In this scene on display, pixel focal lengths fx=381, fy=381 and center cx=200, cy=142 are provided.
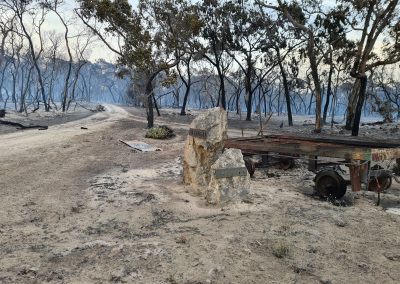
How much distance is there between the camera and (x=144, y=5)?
78.1 ft

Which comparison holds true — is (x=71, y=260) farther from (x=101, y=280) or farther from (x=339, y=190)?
(x=339, y=190)

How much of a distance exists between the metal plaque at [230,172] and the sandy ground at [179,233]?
56 centimetres

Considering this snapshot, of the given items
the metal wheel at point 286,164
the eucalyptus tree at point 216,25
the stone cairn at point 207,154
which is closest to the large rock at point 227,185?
the stone cairn at point 207,154

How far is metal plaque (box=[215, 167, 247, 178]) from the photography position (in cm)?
677

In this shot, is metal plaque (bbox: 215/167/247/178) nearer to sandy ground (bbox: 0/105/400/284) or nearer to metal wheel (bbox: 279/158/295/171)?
sandy ground (bbox: 0/105/400/284)

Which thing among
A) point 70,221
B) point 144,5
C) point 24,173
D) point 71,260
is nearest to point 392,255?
point 71,260

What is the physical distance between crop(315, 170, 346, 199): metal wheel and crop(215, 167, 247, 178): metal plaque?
169cm

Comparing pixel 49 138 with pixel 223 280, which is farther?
pixel 49 138

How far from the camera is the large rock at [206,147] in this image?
786cm

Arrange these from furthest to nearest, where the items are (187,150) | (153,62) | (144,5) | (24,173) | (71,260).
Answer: (144,5)
(153,62)
(24,173)
(187,150)
(71,260)

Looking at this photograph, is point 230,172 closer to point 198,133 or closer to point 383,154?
point 198,133

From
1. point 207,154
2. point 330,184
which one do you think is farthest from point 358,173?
point 207,154

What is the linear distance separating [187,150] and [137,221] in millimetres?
2719

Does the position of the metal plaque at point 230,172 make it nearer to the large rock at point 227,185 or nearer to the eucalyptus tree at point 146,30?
the large rock at point 227,185
